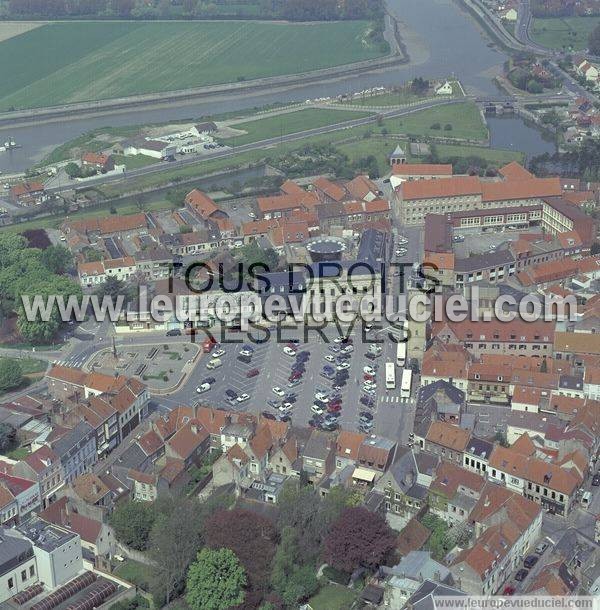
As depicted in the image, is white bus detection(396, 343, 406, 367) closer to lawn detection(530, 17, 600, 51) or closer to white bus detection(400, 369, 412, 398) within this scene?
white bus detection(400, 369, 412, 398)

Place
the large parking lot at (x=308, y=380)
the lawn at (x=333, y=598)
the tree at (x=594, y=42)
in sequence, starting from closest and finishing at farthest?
the lawn at (x=333, y=598)
the large parking lot at (x=308, y=380)
the tree at (x=594, y=42)

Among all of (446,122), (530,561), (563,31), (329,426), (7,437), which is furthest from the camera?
(563,31)

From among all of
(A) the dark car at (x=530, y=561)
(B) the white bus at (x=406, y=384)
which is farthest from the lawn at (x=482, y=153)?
(A) the dark car at (x=530, y=561)

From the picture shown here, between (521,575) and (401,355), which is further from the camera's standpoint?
(401,355)

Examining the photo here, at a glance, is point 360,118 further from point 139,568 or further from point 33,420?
point 139,568

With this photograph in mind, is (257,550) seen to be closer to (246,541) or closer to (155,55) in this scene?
(246,541)

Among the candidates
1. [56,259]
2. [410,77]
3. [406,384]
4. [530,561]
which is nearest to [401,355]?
[406,384]

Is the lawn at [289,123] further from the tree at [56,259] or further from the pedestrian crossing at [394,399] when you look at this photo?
the pedestrian crossing at [394,399]
